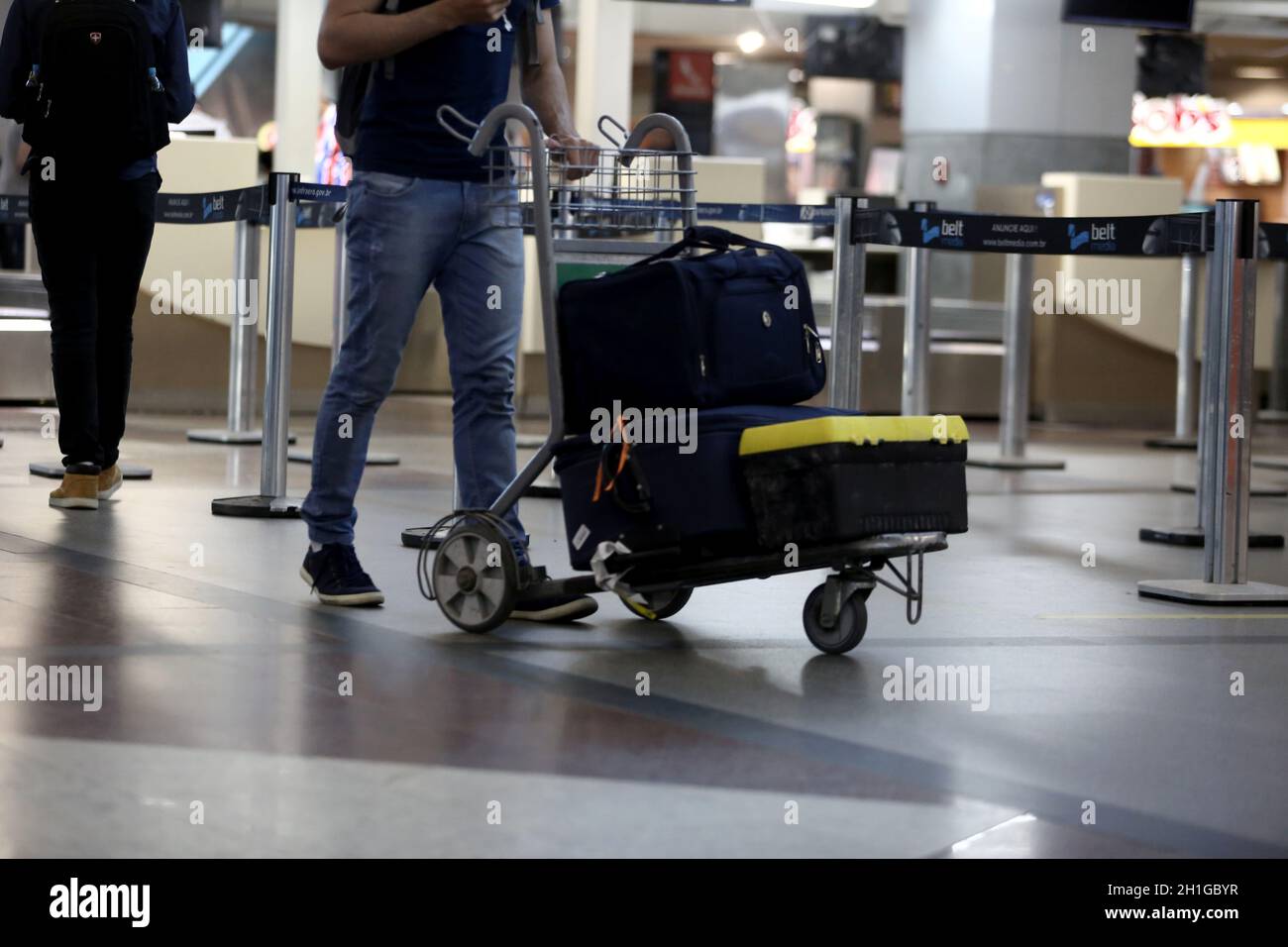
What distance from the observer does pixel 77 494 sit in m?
5.73

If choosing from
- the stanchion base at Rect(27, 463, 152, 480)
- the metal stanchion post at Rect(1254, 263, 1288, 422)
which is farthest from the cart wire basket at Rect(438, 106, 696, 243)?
the metal stanchion post at Rect(1254, 263, 1288, 422)

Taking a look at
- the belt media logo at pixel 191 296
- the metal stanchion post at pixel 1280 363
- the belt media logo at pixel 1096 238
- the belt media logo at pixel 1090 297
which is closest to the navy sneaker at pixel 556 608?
the belt media logo at pixel 1096 238

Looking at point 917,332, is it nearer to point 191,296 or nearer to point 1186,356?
point 1186,356

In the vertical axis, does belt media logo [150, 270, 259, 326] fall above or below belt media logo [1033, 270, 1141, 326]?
below

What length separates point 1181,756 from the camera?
2.95 metres

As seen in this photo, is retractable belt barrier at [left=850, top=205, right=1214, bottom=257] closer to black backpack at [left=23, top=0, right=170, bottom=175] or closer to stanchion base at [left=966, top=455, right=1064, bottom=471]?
stanchion base at [left=966, top=455, right=1064, bottom=471]

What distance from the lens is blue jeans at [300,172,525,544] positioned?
3.94 meters

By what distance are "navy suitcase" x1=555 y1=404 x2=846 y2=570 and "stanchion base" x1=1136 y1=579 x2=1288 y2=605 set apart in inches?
58.0

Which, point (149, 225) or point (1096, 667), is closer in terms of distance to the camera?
point (1096, 667)

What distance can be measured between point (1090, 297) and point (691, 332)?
9025 mm
